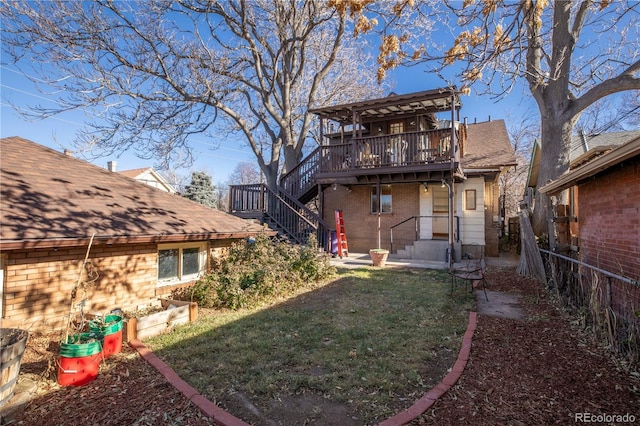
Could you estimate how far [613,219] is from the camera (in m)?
5.05

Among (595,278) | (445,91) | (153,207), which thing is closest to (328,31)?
(445,91)

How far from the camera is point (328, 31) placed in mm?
16688

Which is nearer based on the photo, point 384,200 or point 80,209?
point 80,209

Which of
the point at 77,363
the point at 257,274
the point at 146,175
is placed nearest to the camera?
the point at 77,363

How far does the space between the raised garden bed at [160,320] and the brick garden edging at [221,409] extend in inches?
6.8

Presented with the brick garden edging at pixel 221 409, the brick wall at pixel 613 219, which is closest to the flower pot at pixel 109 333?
the brick garden edging at pixel 221 409

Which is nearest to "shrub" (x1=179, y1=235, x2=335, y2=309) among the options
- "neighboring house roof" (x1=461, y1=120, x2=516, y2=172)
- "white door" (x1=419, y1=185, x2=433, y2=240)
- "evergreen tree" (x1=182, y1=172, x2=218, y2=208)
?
"white door" (x1=419, y1=185, x2=433, y2=240)

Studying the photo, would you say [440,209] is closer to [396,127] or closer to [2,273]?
[396,127]

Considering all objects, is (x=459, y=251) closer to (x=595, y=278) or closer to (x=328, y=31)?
(x=595, y=278)

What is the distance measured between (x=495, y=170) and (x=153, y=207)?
1203 centimetres

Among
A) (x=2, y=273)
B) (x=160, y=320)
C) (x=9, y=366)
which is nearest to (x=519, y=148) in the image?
(x=160, y=320)

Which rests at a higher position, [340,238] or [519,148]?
[519,148]

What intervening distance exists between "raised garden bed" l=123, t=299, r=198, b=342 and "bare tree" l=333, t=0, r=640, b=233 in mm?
5635

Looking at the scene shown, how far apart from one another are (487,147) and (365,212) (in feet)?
22.2
